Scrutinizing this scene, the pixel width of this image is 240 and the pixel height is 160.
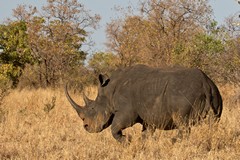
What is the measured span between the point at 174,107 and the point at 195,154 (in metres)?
0.84

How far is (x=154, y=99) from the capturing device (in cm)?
732

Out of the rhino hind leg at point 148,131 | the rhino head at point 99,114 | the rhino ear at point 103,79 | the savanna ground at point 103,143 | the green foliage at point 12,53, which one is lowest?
the savanna ground at point 103,143

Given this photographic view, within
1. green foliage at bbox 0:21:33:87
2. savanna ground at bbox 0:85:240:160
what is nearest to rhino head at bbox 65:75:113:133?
savanna ground at bbox 0:85:240:160

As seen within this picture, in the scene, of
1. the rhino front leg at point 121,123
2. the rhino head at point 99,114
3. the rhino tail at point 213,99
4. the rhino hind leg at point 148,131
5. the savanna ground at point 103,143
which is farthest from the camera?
the rhino head at point 99,114

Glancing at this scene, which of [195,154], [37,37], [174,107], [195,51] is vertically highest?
[37,37]

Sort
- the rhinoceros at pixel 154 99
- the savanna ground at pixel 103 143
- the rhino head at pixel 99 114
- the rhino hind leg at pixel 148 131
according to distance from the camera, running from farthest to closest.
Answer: the rhino head at pixel 99 114 < the rhino hind leg at pixel 148 131 < the rhinoceros at pixel 154 99 < the savanna ground at pixel 103 143

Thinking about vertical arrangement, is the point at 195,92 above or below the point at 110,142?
above

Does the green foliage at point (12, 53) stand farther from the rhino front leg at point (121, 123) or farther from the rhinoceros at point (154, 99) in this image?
the rhino front leg at point (121, 123)

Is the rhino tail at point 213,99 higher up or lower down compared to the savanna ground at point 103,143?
higher up

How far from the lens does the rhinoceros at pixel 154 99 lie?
22.9 ft

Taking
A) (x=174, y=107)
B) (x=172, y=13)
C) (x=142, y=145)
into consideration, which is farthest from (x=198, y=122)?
(x=172, y=13)

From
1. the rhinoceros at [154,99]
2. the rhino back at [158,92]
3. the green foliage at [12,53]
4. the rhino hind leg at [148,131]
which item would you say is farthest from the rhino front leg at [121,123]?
the green foliage at [12,53]

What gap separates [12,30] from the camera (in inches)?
931

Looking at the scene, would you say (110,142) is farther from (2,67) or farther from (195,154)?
(2,67)
